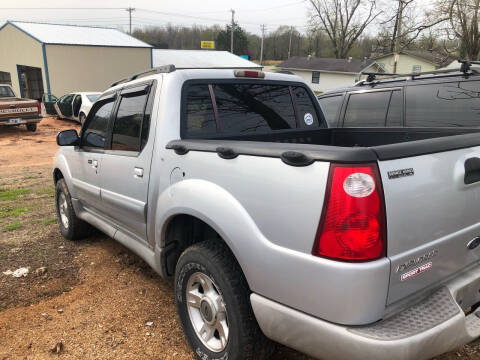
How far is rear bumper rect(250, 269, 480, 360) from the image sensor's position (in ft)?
5.41

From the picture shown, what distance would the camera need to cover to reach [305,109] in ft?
11.8

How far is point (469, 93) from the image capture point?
4371 millimetres

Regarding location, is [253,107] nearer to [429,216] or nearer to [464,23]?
[429,216]

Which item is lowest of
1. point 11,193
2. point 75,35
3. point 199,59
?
point 11,193

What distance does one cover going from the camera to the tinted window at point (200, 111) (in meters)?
2.80

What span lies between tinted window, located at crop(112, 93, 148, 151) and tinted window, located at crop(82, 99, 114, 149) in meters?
0.25

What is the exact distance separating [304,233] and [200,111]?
145 centimetres

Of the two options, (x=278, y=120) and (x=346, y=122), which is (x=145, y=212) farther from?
(x=346, y=122)

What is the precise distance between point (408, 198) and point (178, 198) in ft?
4.51

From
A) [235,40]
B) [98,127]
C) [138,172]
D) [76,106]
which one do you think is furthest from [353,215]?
[235,40]

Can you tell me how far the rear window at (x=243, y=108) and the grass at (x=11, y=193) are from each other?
5.35 meters

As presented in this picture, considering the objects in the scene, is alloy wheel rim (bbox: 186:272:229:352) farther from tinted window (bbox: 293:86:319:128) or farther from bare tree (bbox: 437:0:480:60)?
bare tree (bbox: 437:0:480:60)

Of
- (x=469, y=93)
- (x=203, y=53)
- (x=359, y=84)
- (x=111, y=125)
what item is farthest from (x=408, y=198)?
(x=203, y=53)

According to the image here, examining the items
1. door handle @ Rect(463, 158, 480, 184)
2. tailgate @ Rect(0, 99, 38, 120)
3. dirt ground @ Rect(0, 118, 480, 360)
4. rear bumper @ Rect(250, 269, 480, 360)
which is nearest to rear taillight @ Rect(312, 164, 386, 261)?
rear bumper @ Rect(250, 269, 480, 360)
